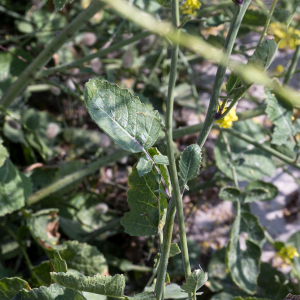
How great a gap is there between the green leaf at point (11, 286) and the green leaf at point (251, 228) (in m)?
0.49

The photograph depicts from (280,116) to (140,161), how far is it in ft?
1.27

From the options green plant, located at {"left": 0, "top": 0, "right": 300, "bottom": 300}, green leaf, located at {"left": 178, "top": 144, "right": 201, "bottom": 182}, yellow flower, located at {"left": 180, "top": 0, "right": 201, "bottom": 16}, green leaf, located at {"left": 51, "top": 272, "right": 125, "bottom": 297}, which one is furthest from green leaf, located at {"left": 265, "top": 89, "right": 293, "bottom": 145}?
green leaf, located at {"left": 51, "top": 272, "right": 125, "bottom": 297}

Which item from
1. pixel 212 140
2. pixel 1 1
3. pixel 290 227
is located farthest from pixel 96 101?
pixel 1 1

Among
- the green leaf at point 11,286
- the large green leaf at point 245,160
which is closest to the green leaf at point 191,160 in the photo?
the green leaf at point 11,286

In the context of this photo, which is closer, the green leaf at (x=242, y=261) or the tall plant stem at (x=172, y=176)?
the tall plant stem at (x=172, y=176)

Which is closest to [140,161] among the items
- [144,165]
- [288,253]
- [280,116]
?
[144,165]

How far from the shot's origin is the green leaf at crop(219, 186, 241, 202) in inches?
29.6

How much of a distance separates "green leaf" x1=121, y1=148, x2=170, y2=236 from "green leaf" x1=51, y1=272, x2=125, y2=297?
9 cm

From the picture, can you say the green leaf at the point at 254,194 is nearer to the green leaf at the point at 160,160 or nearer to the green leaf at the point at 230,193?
the green leaf at the point at 230,193

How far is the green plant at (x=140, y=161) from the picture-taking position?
1.35 feet

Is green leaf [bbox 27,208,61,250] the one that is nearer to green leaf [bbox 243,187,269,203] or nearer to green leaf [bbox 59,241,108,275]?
green leaf [bbox 59,241,108,275]

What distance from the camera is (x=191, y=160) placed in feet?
1.33

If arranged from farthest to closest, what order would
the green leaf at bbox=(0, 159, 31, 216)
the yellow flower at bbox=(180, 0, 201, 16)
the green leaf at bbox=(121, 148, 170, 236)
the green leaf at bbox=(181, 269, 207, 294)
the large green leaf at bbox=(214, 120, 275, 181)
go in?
the large green leaf at bbox=(214, 120, 275, 181) < the green leaf at bbox=(0, 159, 31, 216) < the yellow flower at bbox=(180, 0, 201, 16) < the green leaf at bbox=(121, 148, 170, 236) < the green leaf at bbox=(181, 269, 207, 294)

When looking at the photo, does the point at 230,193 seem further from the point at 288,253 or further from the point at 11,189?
the point at 11,189
